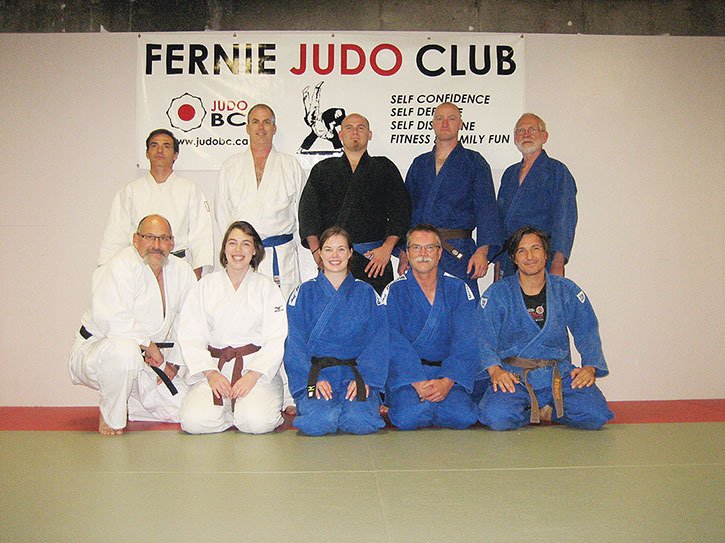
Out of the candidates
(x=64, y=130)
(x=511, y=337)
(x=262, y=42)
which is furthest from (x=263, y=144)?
(x=511, y=337)

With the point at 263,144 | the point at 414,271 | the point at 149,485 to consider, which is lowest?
the point at 149,485

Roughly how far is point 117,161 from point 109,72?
661 millimetres

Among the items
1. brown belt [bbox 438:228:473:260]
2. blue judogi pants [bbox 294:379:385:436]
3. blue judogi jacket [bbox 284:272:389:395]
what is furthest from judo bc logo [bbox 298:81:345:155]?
blue judogi pants [bbox 294:379:385:436]

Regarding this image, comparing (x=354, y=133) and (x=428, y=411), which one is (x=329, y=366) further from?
(x=354, y=133)

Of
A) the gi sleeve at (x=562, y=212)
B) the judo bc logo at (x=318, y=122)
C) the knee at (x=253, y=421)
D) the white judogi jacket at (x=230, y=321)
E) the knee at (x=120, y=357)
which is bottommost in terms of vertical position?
the knee at (x=253, y=421)

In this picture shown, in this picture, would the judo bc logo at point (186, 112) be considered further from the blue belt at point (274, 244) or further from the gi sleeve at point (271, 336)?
the gi sleeve at point (271, 336)

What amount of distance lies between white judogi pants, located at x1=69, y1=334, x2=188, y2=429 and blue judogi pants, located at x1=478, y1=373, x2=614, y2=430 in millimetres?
1775

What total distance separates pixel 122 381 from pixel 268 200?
1.49 meters

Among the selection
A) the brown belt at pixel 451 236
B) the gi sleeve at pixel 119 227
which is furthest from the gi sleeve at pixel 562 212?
the gi sleeve at pixel 119 227

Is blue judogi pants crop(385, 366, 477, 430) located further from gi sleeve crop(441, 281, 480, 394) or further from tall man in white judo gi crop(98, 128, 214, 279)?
tall man in white judo gi crop(98, 128, 214, 279)

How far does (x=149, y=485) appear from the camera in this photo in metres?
2.58

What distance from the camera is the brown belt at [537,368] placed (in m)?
3.66

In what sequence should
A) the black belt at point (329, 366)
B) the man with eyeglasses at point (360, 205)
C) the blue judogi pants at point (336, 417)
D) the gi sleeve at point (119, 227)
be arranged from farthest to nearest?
the gi sleeve at point (119, 227) < the man with eyeglasses at point (360, 205) < the black belt at point (329, 366) < the blue judogi pants at point (336, 417)

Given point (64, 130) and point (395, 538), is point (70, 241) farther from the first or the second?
point (395, 538)
